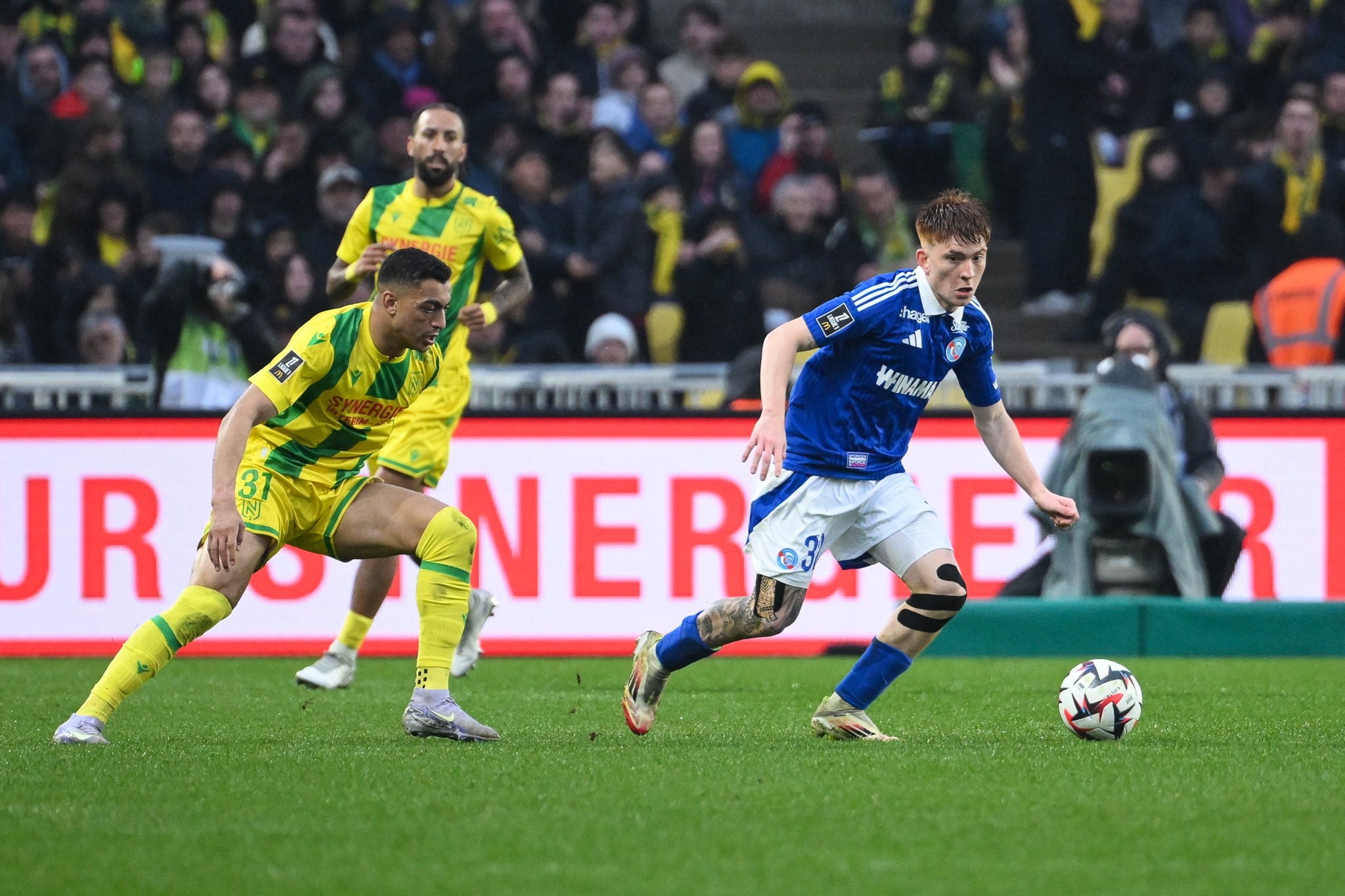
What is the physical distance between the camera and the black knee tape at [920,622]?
20.3 ft

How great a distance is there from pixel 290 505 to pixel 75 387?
18.6ft

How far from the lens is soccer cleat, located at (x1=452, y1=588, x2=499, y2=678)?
852 centimetres

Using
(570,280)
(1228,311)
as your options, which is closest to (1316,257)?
(1228,311)

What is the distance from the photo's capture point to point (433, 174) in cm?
816

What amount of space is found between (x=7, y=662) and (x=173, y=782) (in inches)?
203

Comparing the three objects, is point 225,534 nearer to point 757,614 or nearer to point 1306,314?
point 757,614

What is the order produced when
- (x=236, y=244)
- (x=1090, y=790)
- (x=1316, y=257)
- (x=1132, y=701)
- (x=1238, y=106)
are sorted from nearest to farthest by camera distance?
(x=1090, y=790)
(x=1132, y=701)
(x=1316, y=257)
(x=236, y=244)
(x=1238, y=106)

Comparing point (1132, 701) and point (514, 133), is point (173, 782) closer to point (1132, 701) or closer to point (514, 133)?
point (1132, 701)

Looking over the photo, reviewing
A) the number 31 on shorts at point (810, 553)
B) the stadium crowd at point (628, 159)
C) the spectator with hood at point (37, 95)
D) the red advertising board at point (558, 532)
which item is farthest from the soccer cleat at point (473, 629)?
the spectator with hood at point (37, 95)

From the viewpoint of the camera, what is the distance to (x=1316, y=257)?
1233 centimetres

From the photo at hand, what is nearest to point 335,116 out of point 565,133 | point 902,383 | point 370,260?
point 565,133

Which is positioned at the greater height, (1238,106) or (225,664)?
(1238,106)

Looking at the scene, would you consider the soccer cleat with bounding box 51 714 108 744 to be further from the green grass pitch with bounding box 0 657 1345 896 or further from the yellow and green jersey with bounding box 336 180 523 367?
the yellow and green jersey with bounding box 336 180 523 367

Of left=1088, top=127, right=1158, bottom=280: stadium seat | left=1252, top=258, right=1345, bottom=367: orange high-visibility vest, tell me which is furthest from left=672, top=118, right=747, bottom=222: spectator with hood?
left=1252, top=258, right=1345, bottom=367: orange high-visibility vest
